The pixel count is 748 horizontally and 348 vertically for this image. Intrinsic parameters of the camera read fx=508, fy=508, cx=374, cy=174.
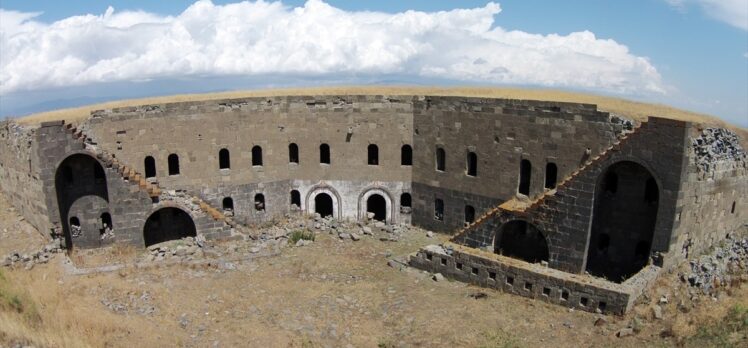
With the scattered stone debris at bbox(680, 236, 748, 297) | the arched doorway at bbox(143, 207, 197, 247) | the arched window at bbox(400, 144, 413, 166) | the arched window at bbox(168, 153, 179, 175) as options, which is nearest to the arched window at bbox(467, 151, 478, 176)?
the arched window at bbox(400, 144, 413, 166)

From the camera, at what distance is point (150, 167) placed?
2314 centimetres

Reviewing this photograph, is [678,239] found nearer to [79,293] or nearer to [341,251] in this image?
[341,251]

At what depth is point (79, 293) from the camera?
16.6 m

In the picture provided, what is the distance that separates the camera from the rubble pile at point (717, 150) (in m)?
15.8

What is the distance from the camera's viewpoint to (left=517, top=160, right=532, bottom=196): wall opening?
2092cm

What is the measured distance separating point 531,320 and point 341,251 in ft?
29.8

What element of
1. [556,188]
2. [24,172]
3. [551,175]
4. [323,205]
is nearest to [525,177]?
[551,175]

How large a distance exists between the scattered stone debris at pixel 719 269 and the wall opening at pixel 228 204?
1888cm

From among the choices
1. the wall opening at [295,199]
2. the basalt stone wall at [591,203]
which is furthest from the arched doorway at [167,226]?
the basalt stone wall at [591,203]

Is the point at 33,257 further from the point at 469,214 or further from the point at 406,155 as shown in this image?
the point at 469,214

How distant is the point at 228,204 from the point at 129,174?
16.3ft

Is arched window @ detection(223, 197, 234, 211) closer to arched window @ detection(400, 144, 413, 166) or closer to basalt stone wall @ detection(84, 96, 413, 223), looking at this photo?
basalt stone wall @ detection(84, 96, 413, 223)

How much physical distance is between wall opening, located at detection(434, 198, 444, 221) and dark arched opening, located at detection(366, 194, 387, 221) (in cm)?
308

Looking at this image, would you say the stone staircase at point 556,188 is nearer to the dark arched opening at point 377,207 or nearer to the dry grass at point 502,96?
the dry grass at point 502,96
